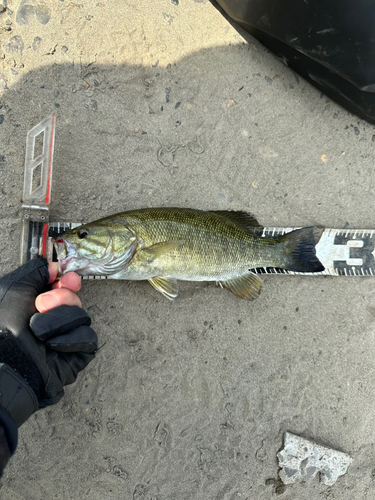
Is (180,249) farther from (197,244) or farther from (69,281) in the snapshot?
(69,281)

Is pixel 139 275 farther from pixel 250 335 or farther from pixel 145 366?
pixel 250 335

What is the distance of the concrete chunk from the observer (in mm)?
3070

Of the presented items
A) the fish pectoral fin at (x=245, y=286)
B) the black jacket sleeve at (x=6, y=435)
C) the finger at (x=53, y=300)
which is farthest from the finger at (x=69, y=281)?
the fish pectoral fin at (x=245, y=286)

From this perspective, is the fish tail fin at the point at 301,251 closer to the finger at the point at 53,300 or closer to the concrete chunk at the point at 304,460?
the concrete chunk at the point at 304,460

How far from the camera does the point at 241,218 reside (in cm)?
287

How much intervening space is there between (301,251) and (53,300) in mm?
1941

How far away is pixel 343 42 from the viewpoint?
2.74m

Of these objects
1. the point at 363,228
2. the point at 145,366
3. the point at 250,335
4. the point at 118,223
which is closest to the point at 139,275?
the point at 118,223

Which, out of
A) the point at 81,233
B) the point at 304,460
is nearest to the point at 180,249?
the point at 81,233

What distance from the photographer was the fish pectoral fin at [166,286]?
268cm

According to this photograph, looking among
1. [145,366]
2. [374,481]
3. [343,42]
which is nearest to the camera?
[343,42]

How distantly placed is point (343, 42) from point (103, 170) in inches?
87.1

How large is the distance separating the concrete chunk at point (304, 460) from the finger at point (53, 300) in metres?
2.26

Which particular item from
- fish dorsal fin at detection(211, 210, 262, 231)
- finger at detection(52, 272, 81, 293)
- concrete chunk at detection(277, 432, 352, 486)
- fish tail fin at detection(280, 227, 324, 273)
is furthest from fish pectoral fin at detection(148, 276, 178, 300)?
concrete chunk at detection(277, 432, 352, 486)
